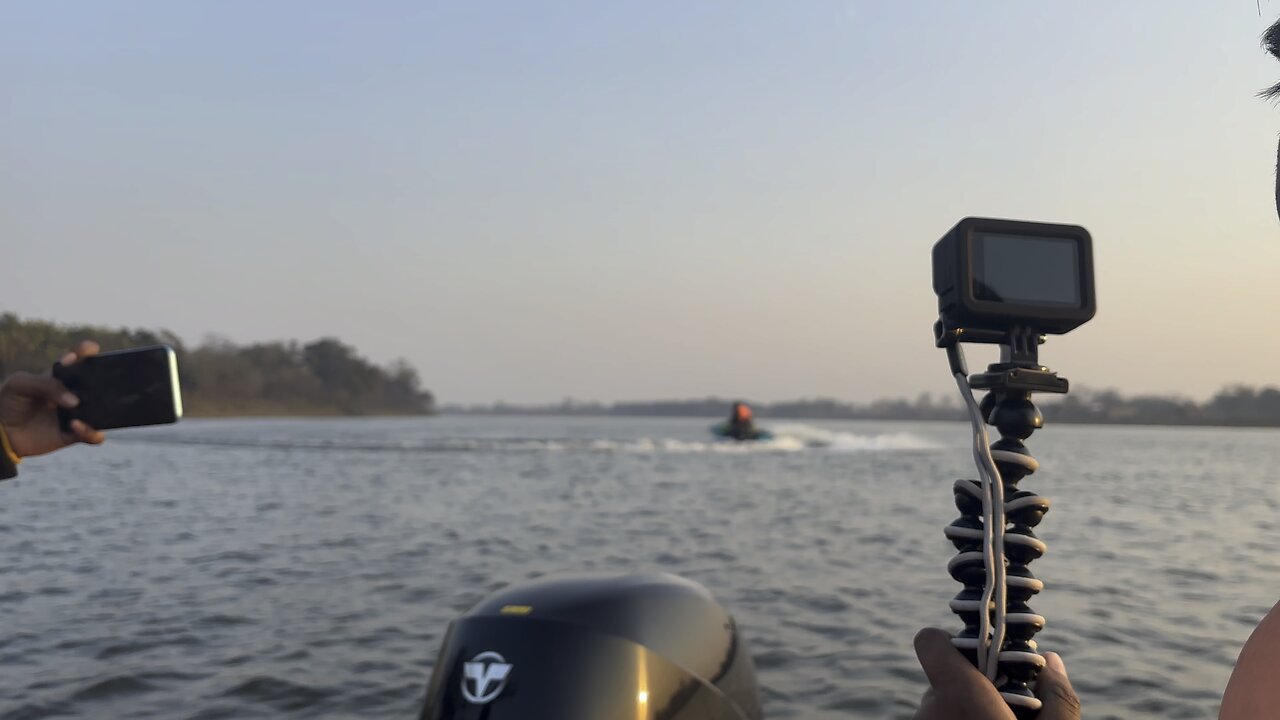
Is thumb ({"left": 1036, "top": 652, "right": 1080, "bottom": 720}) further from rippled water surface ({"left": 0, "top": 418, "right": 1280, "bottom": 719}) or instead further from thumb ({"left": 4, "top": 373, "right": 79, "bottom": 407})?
rippled water surface ({"left": 0, "top": 418, "right": 1280, "bottom": 719})

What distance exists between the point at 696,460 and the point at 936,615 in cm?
2666

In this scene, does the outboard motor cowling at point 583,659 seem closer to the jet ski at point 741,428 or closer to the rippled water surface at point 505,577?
the rippled water surface at point 505,577

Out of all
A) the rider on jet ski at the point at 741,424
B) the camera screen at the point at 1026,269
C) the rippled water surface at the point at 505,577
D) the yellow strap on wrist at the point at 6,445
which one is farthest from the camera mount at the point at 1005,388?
the rider on jet ski at the point at 741,424

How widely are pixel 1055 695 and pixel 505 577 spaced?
10395 mm

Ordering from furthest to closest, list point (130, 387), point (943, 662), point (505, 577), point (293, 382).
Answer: point (293, 382), point (505, 577), point (130, 387), point (943, 662)

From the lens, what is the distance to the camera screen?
4.37 feet

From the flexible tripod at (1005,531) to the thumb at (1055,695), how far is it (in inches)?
0.6

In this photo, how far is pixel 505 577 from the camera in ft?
36.7

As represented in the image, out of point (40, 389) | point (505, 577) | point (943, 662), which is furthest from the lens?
point (505, 577)

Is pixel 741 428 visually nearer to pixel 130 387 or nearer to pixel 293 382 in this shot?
pixel 130 387

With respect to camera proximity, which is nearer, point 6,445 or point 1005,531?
point 1005,531

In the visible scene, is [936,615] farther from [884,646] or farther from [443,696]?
[443,696]

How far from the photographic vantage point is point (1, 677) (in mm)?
7172

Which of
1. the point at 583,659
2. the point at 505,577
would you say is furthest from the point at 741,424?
the point at 583,659
